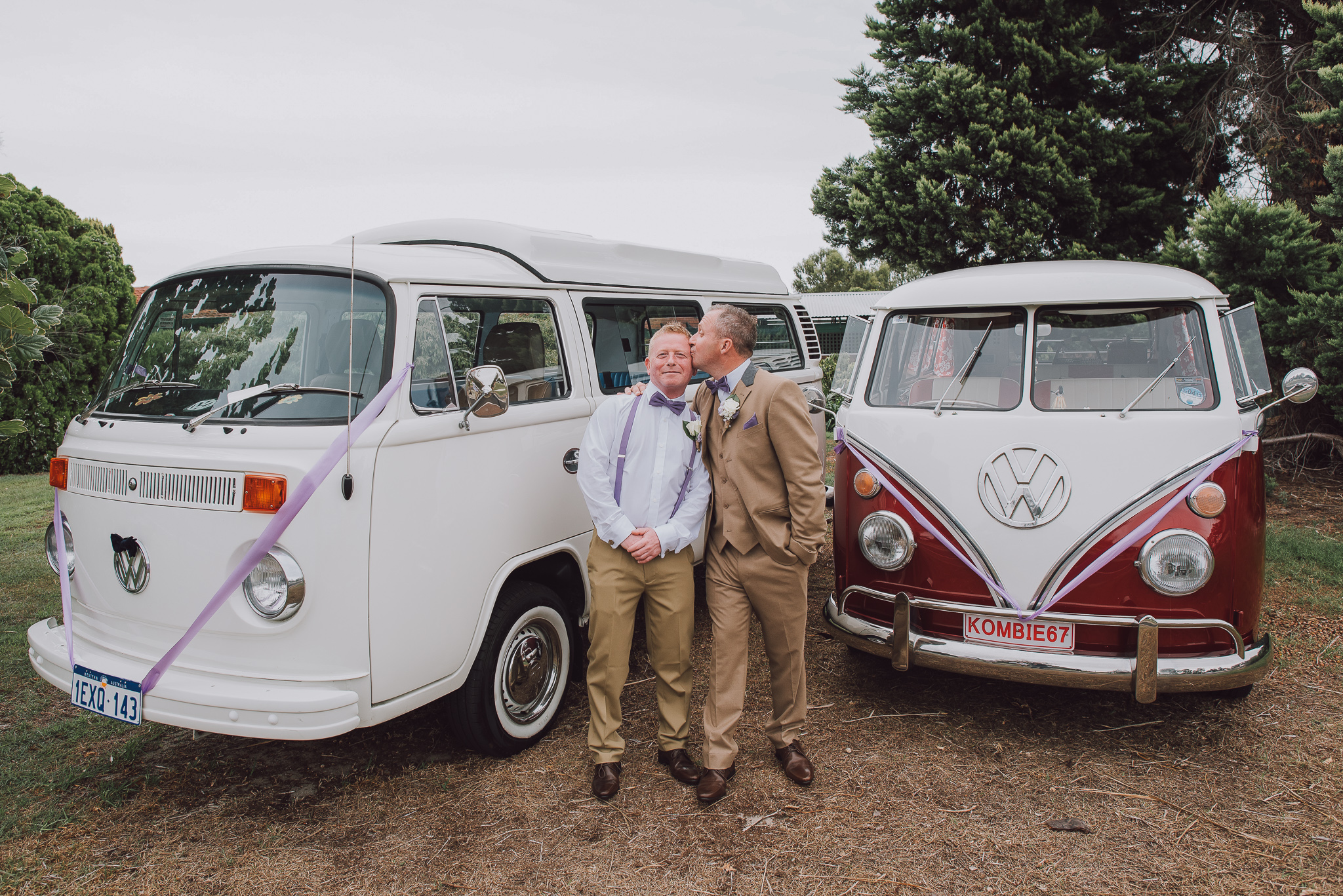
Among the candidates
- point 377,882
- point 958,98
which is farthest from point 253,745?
point 958,98

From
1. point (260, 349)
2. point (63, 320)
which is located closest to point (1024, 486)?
point (260, 349)

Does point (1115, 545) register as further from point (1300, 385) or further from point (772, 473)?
point (772, 473)

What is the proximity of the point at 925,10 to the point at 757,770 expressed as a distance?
12.7 metres

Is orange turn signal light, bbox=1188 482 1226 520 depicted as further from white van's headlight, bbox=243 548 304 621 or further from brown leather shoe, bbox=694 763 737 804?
white van's headlight, bbox=243 548 304 621

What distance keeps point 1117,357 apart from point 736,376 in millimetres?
2091

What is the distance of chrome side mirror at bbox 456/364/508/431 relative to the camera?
3303mm

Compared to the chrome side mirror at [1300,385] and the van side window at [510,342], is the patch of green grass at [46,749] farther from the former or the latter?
the chrome side mirror at [1300,385]

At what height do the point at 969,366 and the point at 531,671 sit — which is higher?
the point at 969,366

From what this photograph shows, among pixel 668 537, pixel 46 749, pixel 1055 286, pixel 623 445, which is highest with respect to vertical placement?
pixel 1055 286

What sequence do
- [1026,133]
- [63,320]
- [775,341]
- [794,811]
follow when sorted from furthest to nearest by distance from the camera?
[63,320]
[1026,133]
[775,341]
[794,811]

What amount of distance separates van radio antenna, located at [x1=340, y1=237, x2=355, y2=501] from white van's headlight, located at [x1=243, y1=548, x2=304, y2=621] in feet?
1.03

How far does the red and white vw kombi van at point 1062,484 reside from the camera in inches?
142

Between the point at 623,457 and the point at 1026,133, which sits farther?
the point at 1026,133

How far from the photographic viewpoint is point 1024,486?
388cm
